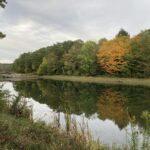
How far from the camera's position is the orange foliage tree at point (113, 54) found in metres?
78.8

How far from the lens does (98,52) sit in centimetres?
8600

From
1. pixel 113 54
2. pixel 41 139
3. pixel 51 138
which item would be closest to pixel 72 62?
pixel 113 54

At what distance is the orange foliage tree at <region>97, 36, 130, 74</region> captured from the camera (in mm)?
78812

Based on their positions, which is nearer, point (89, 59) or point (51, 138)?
point (51, 138)

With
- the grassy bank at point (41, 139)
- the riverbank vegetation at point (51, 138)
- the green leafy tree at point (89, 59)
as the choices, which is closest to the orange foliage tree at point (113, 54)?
the green leafy tree at point (89, 59)

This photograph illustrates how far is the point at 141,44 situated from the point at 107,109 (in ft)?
166

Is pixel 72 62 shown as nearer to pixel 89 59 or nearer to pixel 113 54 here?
pixel 89 59

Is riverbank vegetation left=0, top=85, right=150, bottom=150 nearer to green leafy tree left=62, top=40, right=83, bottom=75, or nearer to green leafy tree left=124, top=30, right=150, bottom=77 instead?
green leafy tree left=124, top=30, right=150, bottom=77

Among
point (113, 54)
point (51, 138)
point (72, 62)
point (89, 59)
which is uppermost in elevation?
point (113, 54)

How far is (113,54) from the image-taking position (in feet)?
264

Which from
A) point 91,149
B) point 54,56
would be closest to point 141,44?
point 54,56

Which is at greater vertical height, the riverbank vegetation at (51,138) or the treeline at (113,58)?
the treeline at (113,58)

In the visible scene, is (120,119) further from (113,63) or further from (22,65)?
(22,65)

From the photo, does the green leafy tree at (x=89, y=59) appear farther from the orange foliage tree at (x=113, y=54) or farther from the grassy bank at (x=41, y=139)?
the grassy bank at (x=41, y=139)
